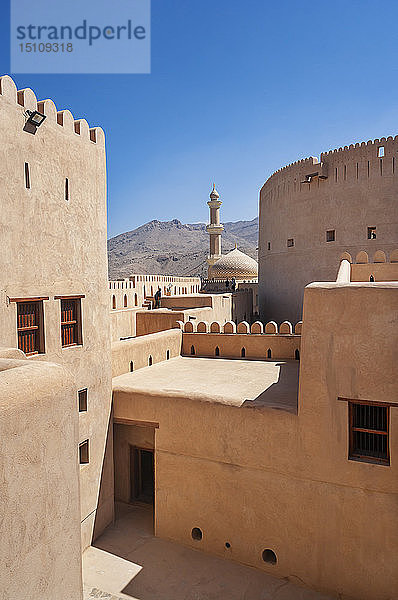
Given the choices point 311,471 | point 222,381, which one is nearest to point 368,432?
point 311,471

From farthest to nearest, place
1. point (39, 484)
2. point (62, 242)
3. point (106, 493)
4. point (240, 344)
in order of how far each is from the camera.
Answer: point (240, 344) → point (106, 493) → point (62, 242) → point (39, 484)

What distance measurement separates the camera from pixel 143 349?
32.6 ft

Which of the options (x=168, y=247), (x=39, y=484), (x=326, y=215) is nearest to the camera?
(x=39, y=484)

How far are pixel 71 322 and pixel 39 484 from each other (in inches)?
172

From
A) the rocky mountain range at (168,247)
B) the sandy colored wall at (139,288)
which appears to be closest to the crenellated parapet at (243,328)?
the sandy colored wall at (139,288)

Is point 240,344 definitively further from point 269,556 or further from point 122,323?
point 269,556

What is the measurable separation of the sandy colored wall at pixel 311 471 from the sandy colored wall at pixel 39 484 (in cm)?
371

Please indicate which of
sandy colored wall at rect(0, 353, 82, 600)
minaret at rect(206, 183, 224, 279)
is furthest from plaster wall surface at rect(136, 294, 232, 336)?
minaret at rect(206, 183, 224, 279)

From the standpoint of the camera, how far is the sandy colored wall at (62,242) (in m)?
5.86

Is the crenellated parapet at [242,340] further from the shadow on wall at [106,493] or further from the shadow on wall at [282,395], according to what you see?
the shadow on wall at [106,493]

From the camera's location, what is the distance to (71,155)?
705cm

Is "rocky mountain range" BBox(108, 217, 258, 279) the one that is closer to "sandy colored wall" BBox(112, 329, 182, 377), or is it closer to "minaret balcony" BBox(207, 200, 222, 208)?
"minaret balcony" BBox(207, 200, 222, 208)

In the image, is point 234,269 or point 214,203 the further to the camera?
point 214,203

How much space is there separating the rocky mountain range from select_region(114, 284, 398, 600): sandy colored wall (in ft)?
186
